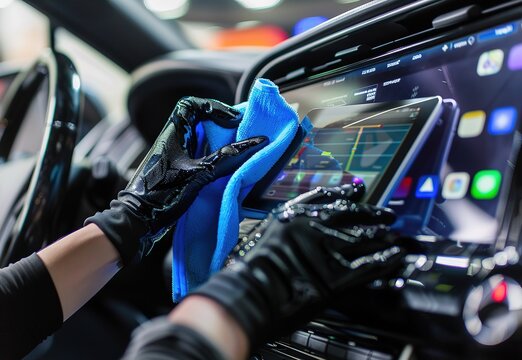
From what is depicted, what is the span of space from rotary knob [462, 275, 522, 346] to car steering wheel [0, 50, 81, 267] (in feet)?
2.69

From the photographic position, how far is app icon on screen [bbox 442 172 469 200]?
641 mm

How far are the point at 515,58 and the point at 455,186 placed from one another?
171 millimetres

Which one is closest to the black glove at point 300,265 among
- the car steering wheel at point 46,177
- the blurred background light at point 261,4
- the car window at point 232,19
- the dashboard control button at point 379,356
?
the dashboard control button at point 379,356

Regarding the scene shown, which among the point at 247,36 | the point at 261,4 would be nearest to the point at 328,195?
the point at 247,36

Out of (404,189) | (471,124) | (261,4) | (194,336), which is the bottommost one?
(194,336)

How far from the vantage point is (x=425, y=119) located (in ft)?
2.31

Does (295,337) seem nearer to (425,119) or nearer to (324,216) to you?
(324,216)

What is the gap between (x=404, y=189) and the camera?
71 cm

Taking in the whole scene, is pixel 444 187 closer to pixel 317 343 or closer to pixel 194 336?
pixel 317 343

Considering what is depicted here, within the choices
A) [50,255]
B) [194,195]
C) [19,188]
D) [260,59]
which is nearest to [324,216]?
[194,195]

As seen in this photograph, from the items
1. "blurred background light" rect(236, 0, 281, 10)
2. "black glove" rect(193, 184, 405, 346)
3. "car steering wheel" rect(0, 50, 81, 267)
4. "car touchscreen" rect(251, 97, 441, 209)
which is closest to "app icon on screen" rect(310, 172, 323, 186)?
"car touchscreen" rect(251, 97, 441, 209)

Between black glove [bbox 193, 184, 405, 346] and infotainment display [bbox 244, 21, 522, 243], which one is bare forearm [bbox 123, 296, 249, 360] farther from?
infotainment display [bbox 244, 21, 522, 243]

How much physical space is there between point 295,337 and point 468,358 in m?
0.26

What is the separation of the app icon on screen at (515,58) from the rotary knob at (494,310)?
26 cm
